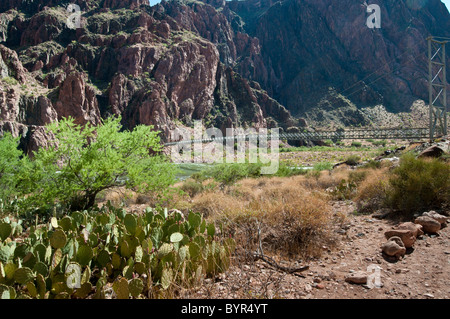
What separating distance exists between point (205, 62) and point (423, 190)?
87268mm

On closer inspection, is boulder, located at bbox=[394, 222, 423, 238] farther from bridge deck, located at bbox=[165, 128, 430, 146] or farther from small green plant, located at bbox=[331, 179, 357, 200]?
bridge deck, located at bbox=[165, 128, 430, 146]

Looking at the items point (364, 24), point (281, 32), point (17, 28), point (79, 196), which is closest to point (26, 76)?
point (17, 28)

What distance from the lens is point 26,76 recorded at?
193 ft

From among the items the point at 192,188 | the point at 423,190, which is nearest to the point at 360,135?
the point at 192,188

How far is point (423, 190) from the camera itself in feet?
18.0

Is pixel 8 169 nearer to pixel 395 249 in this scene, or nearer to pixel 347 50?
pixel 395 249

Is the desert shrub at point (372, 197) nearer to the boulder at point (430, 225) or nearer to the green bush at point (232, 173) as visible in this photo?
the boulder at point (430, 225)

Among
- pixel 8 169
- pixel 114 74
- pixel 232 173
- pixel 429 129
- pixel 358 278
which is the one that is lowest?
pixel 232 173

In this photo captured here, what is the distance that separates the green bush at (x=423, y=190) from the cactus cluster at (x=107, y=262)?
4.07 m

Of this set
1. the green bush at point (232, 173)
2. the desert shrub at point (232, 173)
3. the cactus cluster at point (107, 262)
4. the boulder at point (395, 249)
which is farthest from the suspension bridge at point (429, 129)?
the cactus cluster at point (107, 262)

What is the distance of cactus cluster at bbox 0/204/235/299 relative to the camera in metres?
2.60

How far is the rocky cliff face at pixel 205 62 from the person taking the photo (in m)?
60.8

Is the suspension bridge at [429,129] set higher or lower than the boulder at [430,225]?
higher
